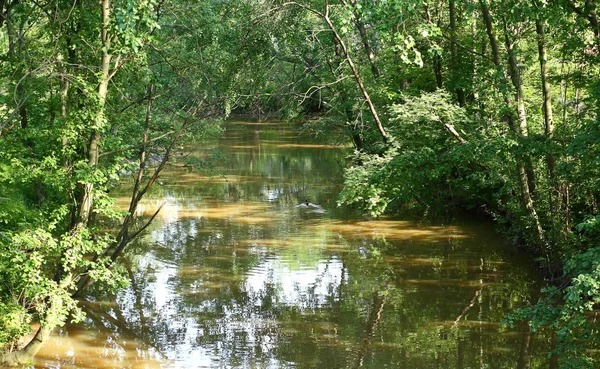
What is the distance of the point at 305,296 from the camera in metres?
15.6

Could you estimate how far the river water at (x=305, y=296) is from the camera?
12250mm

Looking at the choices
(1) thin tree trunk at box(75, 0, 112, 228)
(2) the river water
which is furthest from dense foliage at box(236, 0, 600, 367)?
(1) thin tree trunk at box(75, 0, 112, 228)

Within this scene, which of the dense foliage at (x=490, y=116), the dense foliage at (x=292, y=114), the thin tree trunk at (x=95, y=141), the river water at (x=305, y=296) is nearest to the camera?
the dense foliage at (x=292, y=114)

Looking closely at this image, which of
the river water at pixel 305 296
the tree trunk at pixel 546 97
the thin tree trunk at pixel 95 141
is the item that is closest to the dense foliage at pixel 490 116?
the tree trunk at pixel 546 97

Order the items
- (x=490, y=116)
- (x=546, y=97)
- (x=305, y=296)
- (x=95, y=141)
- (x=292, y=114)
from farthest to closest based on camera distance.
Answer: (x=292, y=114), (x=490, y=116), (x=305, y=296), (x=546, y=97), (x=95, y=141)

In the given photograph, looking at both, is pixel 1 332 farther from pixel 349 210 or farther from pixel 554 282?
pixel 349 210

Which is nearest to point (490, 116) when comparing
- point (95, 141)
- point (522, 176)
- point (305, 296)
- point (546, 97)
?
point (546, 97)

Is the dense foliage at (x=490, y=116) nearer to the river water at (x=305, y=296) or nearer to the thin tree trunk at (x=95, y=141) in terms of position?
the river water at (x=305, y=296)

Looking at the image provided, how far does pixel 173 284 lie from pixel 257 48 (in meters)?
6.48

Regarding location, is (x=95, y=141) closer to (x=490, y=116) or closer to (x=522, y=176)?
(x=522, y=176)

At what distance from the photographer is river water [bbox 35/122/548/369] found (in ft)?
40.2

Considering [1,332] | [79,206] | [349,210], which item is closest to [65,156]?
[79,206]

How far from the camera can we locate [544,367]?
37.7ft

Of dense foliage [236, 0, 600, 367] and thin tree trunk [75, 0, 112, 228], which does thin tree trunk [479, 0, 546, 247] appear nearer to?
dense foliage [236, 0, 600, 367]
